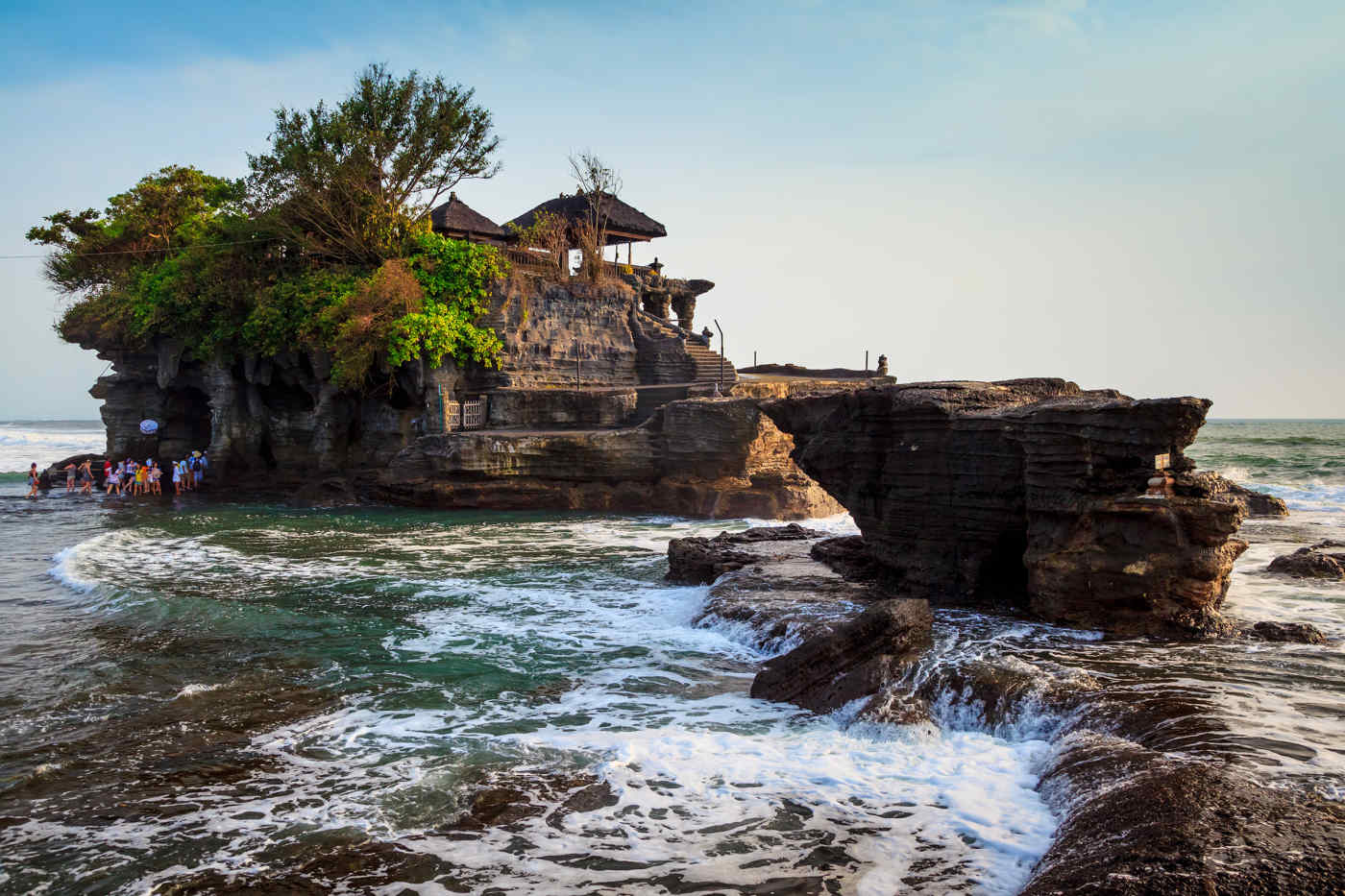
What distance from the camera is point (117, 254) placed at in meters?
31.8

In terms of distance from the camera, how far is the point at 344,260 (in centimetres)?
2764

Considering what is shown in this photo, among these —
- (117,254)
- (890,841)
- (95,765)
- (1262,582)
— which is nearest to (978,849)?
(890,841)

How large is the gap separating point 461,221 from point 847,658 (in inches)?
1009

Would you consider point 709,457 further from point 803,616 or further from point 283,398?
point 283,398

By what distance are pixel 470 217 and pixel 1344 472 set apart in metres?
34.7

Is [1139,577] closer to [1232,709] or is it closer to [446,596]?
[1232,709]

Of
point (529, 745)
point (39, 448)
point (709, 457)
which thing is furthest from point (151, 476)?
point (39, 448)

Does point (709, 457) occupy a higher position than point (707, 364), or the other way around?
point (707, 364)

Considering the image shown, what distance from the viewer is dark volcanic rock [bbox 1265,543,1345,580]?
38.5 feet

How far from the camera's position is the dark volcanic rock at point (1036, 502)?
27.5 ft

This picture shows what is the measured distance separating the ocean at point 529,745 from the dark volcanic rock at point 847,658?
283 millimetres

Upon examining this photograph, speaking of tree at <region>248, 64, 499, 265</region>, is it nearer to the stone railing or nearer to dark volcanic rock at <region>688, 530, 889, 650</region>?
the stone railing

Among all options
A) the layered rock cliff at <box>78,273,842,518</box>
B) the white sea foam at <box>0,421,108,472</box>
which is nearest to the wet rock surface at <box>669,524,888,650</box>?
the layered rock cliff at <box>78,273,842,518</box>

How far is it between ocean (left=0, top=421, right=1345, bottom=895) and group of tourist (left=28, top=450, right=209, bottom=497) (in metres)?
19.3
